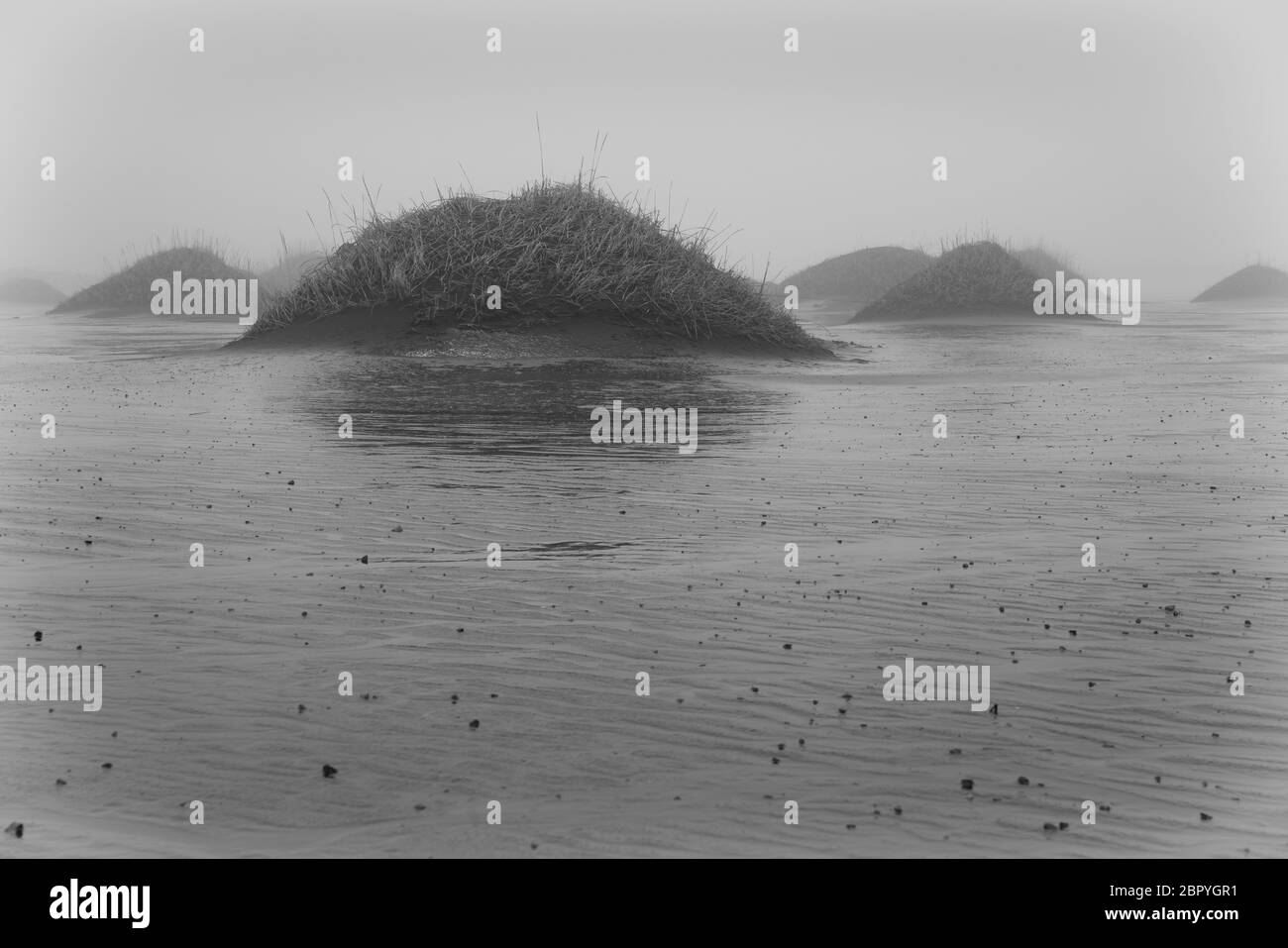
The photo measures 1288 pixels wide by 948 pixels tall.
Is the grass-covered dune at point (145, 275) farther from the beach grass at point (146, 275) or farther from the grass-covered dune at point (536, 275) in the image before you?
the grass-covered dune at point (536, 275)

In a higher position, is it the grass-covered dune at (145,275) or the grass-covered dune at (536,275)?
the grass-covered dune at (145,275)

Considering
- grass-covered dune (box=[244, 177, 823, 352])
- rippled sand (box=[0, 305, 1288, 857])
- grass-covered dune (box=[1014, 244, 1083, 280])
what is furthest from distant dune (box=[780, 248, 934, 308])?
rippled sand (box=[0, 305, 1288, 857])

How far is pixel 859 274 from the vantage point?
61531mm

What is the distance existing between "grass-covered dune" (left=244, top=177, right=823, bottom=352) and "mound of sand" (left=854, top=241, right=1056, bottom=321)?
1811cm

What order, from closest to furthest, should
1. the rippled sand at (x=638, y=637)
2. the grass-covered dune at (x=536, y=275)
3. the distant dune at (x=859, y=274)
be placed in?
the rippled sand at (x=638, y=637) < the grass-covered dune at (x=536, y=275) < the distant dune at (x=859, y=274)

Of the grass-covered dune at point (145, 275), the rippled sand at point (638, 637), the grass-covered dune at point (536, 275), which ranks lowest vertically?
the rippled sand at point (638, 637)

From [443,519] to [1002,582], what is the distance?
156 inches

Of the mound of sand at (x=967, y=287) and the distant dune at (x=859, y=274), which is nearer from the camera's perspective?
the mound of sand at (x=967, y=287)

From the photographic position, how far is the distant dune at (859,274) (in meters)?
59.8

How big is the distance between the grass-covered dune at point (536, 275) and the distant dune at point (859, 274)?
33051mm

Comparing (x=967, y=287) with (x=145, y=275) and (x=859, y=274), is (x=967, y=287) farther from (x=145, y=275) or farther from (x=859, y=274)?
(x=145, y=275)

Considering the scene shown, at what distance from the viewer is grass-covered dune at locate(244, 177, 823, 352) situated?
24.8 metres

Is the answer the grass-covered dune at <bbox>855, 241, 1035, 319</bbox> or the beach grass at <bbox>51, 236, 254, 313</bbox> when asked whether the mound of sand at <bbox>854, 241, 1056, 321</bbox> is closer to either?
the grass-covered dune at <bbox>855, 241, 1035, 319</bbox>

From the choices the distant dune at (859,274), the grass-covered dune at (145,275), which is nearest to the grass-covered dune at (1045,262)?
the distant dune at (859,274)
